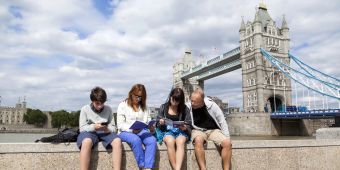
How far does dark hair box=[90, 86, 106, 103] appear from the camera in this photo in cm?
363

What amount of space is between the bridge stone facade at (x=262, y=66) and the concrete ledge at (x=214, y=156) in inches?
1488

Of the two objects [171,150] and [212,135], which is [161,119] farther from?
[212,135]

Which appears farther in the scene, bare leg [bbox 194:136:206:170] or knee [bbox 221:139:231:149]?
knee [bbox 221:139:231:149]

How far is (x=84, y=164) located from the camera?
3.36 meters

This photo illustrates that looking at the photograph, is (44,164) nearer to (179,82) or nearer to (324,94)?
(324,94)

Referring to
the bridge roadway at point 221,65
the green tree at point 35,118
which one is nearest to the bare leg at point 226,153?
the bridge roadway at point 221,65

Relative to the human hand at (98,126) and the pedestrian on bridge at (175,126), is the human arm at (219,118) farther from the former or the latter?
the human hand at (98,126)

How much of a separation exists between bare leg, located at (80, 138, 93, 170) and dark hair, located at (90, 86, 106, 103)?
46 centimetres

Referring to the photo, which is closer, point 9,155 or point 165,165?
point 9,155

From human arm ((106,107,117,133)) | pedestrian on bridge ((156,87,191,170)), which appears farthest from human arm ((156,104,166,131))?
human arm ((106,107,117,133))

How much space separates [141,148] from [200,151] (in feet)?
2.29

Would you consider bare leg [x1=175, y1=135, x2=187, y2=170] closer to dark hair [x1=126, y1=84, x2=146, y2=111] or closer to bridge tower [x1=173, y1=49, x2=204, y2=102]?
dark hair [x1=126, y1=84, x2=146, y2=111]

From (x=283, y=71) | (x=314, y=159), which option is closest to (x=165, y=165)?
(x=314, y=159)

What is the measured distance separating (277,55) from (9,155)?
4569 centimetres
